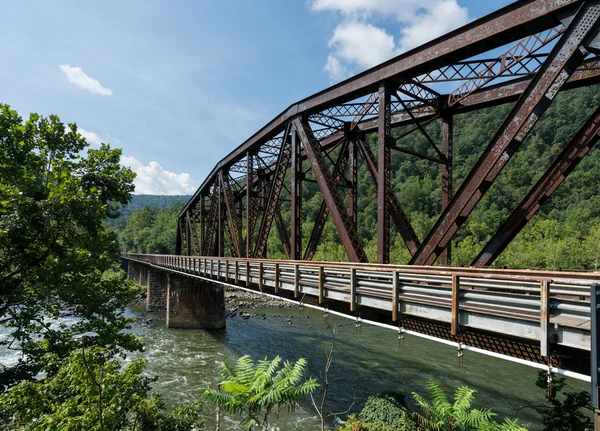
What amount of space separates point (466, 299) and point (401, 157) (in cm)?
12845

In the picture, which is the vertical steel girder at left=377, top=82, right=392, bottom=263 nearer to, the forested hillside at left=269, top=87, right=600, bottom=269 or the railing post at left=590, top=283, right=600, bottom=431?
the railing post at left=590, top=283, right=600, bottom=431

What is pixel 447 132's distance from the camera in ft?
32.7

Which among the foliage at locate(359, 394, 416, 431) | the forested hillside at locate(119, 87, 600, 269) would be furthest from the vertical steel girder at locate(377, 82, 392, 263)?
the forested hillside at locate(119, 87, 600, 269)

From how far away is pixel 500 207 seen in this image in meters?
75.8

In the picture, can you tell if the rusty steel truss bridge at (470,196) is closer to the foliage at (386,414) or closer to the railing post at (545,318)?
the railing post at (545,318)

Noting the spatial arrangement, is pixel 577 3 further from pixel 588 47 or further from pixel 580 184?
pixel 580 184

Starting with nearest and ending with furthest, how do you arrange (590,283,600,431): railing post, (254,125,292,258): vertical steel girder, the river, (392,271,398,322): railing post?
1. (590,283,600,431): railing post
2. (392,271,398,322): railing post
3. the river
4. (254,125,292,258): vertical steel girder

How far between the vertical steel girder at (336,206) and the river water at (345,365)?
3070 millimetres

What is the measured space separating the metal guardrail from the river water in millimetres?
3055

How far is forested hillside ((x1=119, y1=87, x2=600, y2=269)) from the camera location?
1727 inches

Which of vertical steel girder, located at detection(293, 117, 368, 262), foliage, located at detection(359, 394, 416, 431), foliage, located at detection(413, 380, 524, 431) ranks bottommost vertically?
foliage, located at detection(359, 394, 416, 431)

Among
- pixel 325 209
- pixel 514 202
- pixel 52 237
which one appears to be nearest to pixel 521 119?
pixel 325 209

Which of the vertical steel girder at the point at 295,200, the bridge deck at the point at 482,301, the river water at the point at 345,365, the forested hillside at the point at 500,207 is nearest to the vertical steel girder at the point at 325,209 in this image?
the vertical steel girder at the point at 295,200

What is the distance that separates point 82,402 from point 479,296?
772cm
